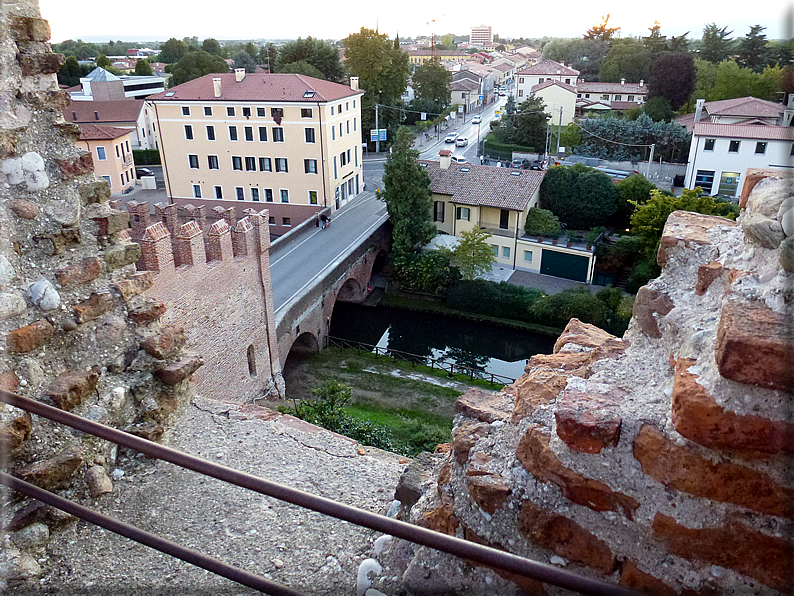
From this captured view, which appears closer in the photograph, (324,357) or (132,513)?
(132,513)

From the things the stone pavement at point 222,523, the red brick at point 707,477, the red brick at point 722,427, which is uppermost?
the red brick at point 722,427

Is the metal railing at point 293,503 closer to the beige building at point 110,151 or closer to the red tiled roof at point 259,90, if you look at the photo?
the red tiled roof at point 259,90

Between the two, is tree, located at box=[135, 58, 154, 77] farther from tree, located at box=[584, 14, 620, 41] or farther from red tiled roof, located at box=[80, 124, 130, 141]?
tree, located at box=[584, 14, 620, 41]

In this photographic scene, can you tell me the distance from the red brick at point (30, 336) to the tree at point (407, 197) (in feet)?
78.6

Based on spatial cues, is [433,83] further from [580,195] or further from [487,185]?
[580,195]

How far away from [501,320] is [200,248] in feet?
54.1

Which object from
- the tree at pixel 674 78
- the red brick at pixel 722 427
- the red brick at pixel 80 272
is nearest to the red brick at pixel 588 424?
the red brick at pixel 722 427

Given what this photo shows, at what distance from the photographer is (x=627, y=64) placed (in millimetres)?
58906

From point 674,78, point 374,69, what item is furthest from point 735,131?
point 374,69

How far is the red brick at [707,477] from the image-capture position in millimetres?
2025

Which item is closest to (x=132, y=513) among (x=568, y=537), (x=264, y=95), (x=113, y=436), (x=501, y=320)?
(x=113, y=436)

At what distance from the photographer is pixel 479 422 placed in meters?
3.54

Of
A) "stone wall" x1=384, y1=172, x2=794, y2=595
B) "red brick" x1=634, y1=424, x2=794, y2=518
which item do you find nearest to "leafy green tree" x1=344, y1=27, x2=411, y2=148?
"stone wall" x1=384, y1=172, x2=794, y2=595

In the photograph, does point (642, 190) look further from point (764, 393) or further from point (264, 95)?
point (764, 393)
